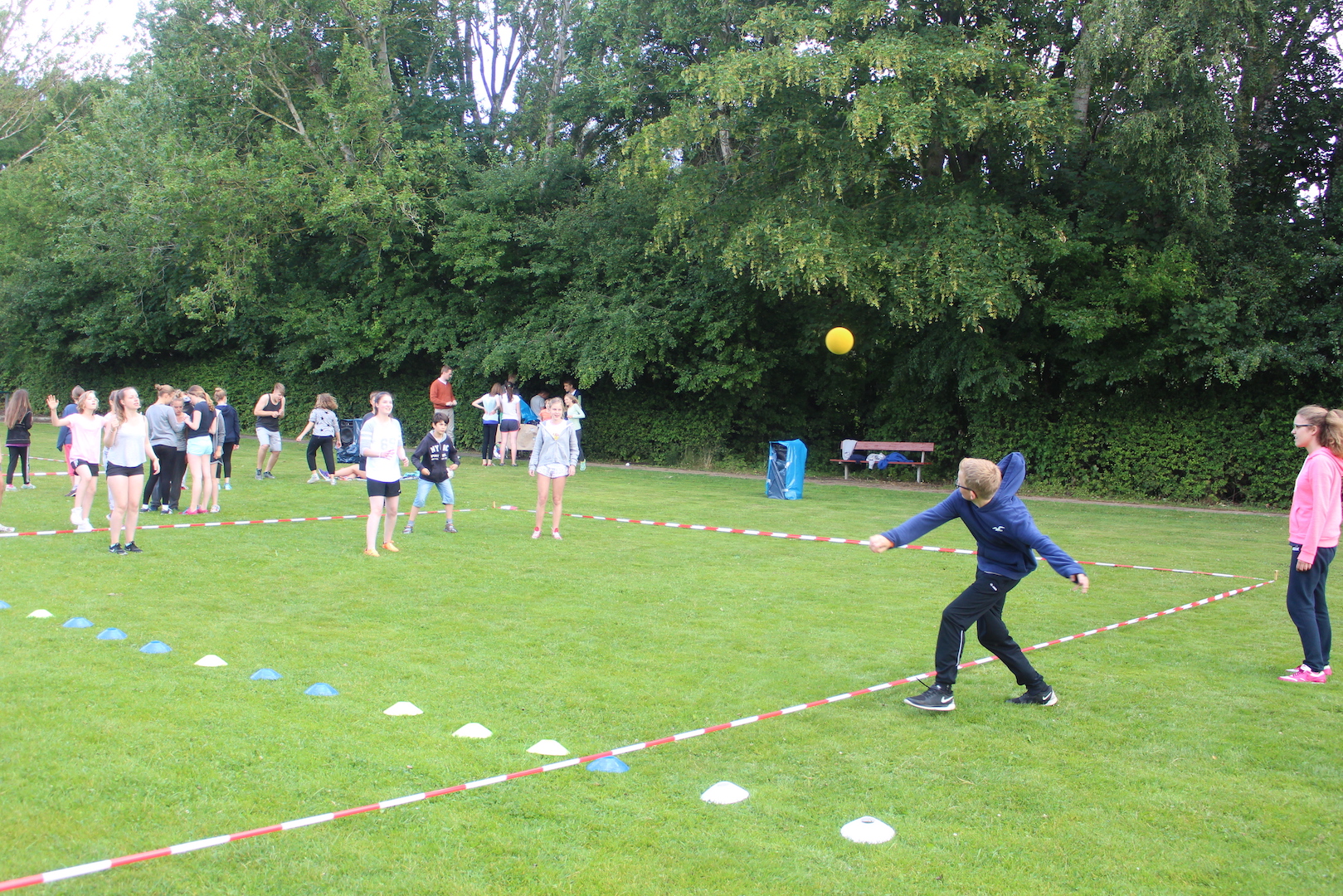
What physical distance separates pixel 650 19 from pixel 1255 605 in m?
19.4

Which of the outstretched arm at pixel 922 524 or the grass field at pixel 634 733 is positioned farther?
the outstretched arm at pixel 922 524

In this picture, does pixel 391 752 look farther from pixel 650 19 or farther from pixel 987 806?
pixel 650 19

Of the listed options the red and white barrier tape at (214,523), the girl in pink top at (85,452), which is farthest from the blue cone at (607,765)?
the girl in pink top at (85,452)

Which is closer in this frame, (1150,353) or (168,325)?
(1150,353)

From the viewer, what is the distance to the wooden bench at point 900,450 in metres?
21.9

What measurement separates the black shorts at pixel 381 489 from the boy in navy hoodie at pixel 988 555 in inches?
245

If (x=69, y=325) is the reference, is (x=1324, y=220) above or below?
above

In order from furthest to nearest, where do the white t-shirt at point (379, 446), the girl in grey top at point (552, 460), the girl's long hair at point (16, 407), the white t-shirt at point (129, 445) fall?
the girl's long hair at point (16, 407)
the girl in grey top at point (552, 460)
the white t-shirt at point (379, 446)
the white t-shirt at point (129, 445)

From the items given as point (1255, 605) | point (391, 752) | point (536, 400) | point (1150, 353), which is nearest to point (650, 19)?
point (536, 400)

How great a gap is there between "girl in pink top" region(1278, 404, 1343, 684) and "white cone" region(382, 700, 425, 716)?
548 centimetres

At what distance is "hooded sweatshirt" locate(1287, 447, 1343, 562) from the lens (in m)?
6.40

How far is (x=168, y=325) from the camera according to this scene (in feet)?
110

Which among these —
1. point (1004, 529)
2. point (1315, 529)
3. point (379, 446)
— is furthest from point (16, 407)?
point (1315, 529)

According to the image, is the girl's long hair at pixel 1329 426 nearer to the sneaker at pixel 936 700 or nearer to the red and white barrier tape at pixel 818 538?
the sneaker at pixel 936 700
